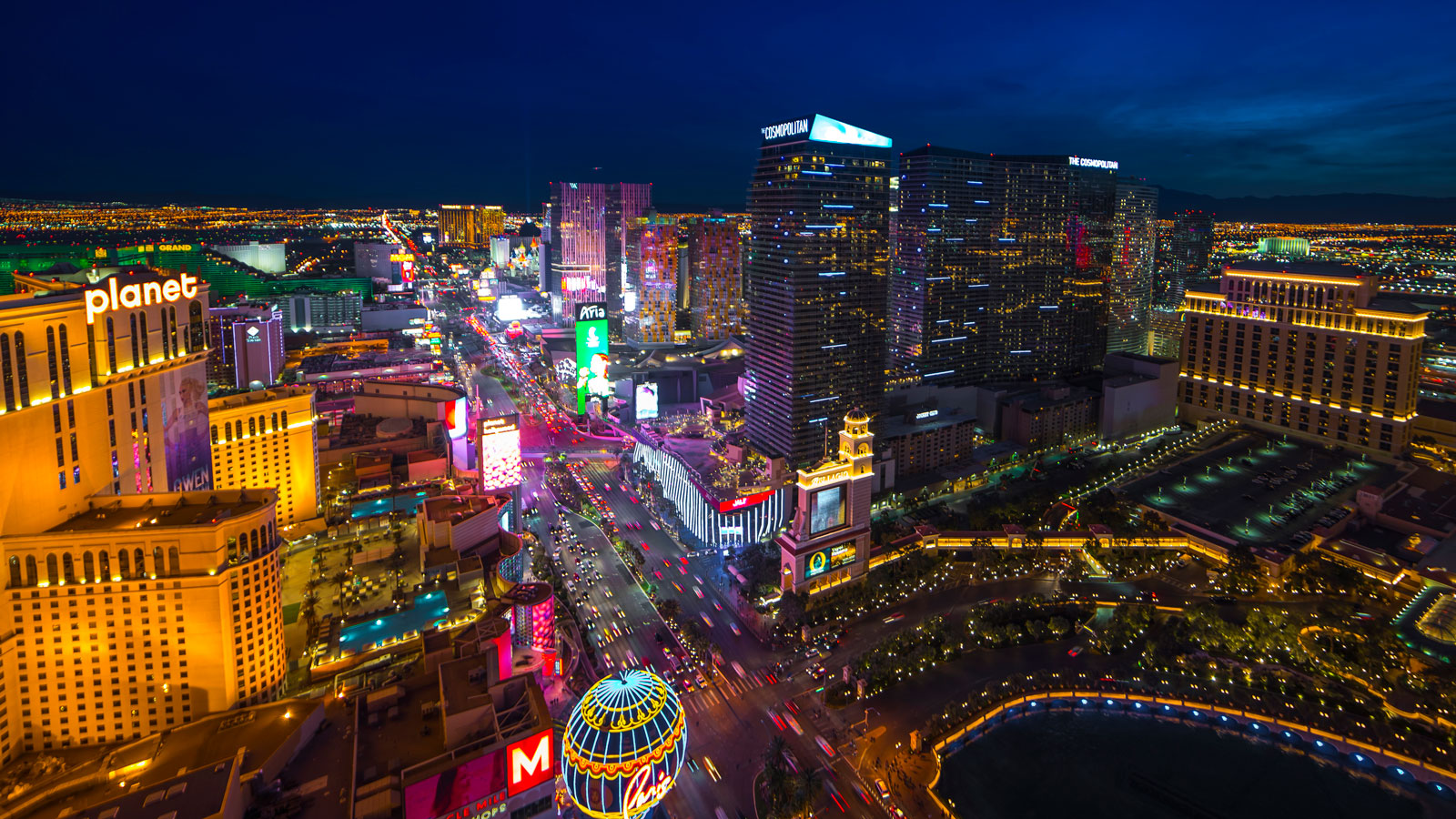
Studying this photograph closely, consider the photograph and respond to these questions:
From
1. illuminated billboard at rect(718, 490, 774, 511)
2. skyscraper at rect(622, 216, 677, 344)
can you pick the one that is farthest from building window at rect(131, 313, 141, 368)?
skyscraper at rect(622, 216, 677, 344)

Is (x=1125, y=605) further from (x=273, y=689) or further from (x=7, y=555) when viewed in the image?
(x=7, y=555)

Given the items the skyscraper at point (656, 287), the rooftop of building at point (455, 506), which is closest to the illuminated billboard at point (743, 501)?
the rooftop of building at point (455, 506)

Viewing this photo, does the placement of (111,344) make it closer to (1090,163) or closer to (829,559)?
(829,559)

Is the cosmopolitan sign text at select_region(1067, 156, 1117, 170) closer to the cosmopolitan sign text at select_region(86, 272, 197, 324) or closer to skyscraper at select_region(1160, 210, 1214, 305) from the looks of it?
skyscraper at select_region(1160, 210, 1214, 305)

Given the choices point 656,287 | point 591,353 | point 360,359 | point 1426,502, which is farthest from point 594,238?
point 1426,502

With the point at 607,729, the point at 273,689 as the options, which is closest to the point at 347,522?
the point at 273,689

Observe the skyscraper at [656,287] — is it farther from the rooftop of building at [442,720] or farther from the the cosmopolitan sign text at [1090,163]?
the rooftop of building at [442,720]
